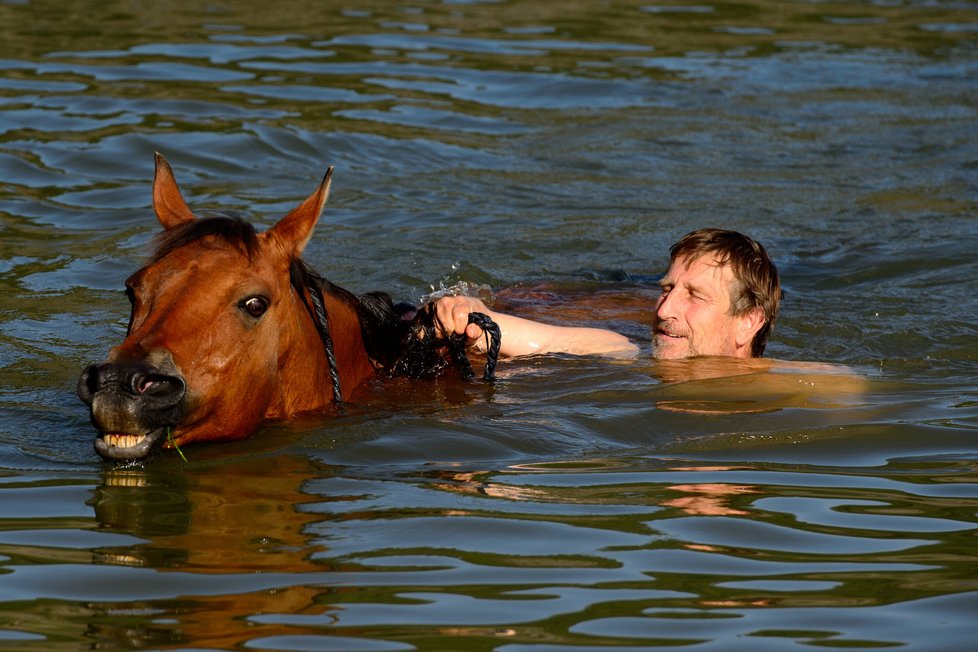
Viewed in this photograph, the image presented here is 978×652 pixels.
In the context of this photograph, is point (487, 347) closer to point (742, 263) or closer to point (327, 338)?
point (327, 338)

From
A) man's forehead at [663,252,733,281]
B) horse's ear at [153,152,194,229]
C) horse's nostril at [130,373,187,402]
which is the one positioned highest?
horse's ear at [153,152,194,229]

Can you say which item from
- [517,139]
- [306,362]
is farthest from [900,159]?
[306,362]

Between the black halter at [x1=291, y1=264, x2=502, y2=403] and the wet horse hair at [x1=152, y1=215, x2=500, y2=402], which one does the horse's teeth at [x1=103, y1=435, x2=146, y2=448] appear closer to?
the wet horse hair at [x1=152, y1=215, x2=500, y2=402]

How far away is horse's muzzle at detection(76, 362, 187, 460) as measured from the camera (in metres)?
4.86

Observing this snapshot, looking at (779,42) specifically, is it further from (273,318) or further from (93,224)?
(273,318)

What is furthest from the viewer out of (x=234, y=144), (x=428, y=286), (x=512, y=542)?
(x=234, y=144)

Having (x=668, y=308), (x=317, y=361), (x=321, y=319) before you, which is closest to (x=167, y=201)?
(x=321, y=319)

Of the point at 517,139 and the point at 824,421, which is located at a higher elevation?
the point at 517,139

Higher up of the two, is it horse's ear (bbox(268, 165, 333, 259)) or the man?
horse's ear (bbox(268, 165, 333, 259))

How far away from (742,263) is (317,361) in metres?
2.40

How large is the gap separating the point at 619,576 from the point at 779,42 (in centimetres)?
1453

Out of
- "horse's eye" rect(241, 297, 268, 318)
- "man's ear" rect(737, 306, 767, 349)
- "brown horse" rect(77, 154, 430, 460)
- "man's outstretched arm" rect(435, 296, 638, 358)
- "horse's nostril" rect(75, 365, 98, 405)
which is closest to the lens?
"horse's nostril" rect(75, 365, 98, 405)

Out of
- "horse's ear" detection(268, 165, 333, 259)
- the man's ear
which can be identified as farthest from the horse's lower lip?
the man's ear

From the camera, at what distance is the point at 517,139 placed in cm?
1361
